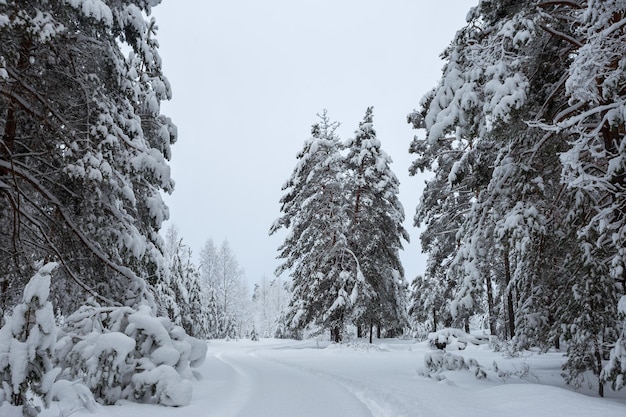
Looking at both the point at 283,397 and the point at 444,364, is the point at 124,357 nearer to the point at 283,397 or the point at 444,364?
the point at 283,397

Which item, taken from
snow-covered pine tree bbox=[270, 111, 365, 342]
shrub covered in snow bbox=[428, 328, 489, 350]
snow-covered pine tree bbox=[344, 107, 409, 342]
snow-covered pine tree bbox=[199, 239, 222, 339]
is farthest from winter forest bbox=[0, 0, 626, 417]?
snow-covered pine tree bbox=[199, 239, 222, 339]

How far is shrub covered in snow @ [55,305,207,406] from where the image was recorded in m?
5.52

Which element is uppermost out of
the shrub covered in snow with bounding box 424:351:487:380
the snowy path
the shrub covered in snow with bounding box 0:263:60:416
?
the shrub covered in snow with bounding box 0:263:60:416

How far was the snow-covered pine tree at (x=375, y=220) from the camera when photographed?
22.3m

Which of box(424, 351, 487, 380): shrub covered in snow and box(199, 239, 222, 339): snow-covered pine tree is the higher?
box(199, 239, 222, 339): snow-covered pine tree

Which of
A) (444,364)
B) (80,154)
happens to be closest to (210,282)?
(444,364)

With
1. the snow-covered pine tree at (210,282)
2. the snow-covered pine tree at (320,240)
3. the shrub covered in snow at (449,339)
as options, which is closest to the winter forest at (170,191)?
the shrub covered in snow at (449,339)

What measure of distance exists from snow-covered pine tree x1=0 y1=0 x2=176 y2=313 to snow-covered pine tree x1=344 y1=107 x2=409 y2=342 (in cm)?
1469

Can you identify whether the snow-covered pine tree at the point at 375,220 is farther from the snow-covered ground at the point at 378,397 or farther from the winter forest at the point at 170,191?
the snow-covered ground at the point at 378,397

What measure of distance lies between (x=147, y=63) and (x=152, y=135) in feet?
7.18

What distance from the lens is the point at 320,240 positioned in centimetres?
2312

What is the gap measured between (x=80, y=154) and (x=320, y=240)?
16676 millimetres

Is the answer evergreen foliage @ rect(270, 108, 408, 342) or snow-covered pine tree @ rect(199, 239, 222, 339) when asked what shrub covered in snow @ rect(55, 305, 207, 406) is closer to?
evergreen foliage @ rect(270, 108, 408, 342)

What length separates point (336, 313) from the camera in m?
21.1
